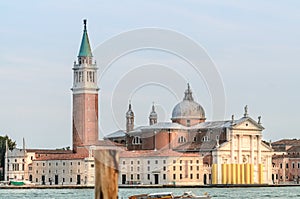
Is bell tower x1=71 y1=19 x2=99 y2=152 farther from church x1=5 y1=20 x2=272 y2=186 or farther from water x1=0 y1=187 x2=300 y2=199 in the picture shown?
water x1=0 y1=187 x2=300 y2=199

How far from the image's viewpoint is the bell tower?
69062 millimetres

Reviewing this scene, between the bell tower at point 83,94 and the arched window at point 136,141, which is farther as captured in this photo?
the arched window at point 136,141

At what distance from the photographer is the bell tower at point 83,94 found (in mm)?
69062

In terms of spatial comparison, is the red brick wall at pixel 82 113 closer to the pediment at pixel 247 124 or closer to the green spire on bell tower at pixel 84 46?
the green spire on bell tower at pixel 84 46

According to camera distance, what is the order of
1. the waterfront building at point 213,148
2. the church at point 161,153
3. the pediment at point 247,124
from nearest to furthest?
the church at point 161,153, the waterfront building at point 213,148, the pediment at point 247,124

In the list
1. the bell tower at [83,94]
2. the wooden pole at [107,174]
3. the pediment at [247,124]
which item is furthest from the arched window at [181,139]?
the wooden pole at [107,174]

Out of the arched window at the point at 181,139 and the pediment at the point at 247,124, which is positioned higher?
the pediment at the point at 247,124

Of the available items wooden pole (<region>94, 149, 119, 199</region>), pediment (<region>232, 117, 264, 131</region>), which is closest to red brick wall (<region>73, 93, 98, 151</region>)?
pediment (<region>232, 117, 264, 131</region>)

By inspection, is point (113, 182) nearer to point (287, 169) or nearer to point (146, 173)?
point (146, 173)

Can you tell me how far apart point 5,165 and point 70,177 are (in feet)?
22.7

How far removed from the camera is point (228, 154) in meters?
69.1

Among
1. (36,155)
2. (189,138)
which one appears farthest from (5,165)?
(189,138)

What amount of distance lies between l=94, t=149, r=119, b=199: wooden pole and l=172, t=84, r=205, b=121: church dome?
63421 millimetres

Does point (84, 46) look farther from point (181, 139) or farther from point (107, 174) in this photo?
point (107, 174)
